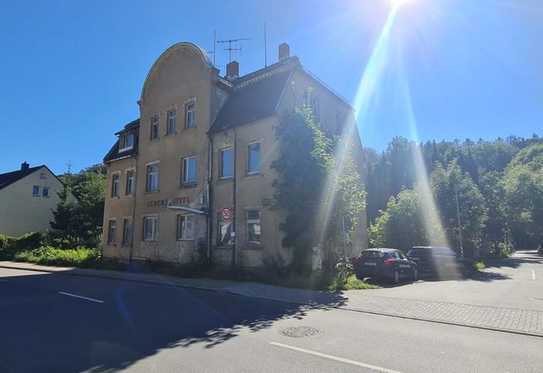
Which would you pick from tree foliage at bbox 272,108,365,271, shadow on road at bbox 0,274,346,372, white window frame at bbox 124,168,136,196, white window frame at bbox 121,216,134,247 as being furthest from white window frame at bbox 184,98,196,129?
shadow on road at bbox 0,274,346,372

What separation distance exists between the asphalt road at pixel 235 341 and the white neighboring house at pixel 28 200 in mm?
34815

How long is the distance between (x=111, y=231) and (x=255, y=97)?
14249mm

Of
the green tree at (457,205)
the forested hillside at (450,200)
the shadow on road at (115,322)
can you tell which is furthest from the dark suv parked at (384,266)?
the green tree at (457,205)

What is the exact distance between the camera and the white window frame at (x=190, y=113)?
21453 mm

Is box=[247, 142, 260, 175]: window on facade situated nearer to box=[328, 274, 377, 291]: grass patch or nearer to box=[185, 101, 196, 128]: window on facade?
box=[185, 101, 196, 128]: window on facade

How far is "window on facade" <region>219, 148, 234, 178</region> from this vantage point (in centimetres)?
1926

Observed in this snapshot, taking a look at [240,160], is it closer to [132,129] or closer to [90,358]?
[132,129]

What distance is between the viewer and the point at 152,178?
2359 cm

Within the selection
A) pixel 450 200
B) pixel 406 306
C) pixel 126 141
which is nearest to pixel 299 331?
pixel 406 306

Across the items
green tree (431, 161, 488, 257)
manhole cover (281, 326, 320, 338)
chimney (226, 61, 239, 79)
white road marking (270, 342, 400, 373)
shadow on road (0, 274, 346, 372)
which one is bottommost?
white road marking (270, 342, 400, 373)

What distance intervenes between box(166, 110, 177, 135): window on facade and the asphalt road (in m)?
14.2

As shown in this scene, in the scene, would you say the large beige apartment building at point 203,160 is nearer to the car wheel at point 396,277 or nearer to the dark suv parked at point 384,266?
the dark suv parked at point 384,266

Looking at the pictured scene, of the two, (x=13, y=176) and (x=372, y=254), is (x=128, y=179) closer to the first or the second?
(x=372, y=254)

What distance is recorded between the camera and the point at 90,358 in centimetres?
547
